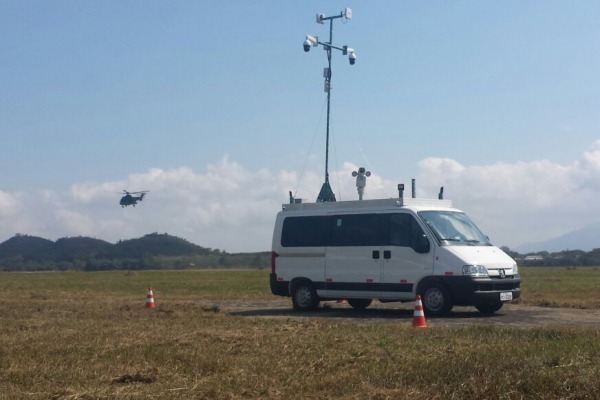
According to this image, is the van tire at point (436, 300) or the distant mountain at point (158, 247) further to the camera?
the distant mountain at point (158, 247)

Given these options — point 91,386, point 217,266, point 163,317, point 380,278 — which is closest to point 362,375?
point 91,386

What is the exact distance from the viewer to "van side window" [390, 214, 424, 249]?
1809 cm

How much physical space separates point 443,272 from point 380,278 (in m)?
1.63

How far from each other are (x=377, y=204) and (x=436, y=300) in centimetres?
263

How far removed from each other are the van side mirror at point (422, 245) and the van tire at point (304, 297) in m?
3.03

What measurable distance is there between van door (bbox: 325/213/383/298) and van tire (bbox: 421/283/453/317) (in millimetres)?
1243

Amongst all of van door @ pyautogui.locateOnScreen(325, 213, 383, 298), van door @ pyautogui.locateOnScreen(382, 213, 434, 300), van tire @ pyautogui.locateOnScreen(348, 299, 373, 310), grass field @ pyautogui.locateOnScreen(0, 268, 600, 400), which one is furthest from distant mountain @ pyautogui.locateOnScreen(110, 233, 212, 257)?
grass field @ pyautogui.locateOnScreen(0, 268, 600, 400)

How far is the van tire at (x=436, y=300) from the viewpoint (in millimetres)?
17438

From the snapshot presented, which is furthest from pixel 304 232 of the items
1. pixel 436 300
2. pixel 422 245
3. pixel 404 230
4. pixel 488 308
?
pixel 488 308

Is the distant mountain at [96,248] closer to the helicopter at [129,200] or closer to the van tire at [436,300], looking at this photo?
the helicopter at [129,200]

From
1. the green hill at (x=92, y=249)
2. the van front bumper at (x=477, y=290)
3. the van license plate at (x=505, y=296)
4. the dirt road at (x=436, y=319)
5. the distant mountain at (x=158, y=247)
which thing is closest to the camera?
the dirt road at (x=436, y=319)

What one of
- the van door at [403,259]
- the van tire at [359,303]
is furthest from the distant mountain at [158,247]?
the van door at [403,259]

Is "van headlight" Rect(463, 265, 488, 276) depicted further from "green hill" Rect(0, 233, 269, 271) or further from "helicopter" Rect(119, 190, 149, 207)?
"green hill" Rect(0, 233, 269, 271)

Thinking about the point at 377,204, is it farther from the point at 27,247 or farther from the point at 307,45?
the point at 27,247
